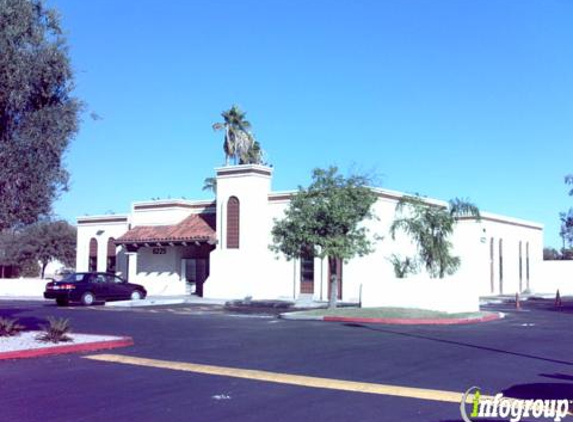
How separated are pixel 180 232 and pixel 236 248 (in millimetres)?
4422

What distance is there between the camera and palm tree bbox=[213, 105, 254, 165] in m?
54.6

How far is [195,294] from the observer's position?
42.6 meters

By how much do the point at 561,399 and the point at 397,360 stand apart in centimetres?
425

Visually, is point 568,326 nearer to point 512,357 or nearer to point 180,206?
point 512,357

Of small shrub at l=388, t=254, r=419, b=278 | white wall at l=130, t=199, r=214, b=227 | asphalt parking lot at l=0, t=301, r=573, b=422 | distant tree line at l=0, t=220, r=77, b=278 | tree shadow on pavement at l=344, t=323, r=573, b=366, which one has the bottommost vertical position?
asphalt parking lot at l=0, t=301, r=573, b=422

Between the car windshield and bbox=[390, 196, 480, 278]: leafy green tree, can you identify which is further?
the car windshield

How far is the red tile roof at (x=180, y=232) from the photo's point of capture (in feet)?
131

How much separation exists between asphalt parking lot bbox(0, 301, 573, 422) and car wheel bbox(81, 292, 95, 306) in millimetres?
14045

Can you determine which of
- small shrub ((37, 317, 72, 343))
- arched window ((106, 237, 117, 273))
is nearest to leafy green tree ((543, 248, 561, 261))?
arched window ((106, 237, 117, 273))

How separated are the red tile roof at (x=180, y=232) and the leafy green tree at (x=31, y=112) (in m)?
23.5

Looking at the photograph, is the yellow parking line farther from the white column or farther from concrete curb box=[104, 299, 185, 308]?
the white column

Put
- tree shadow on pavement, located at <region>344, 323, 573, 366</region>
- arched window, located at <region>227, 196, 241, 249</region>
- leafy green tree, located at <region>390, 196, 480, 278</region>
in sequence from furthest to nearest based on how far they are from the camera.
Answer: arched window, located at <region>227, 196, 241, 249</region> < leafy green tree, located at <region>390, 196, 480, 278</region> < tree shadow on pavement, located at <region>344, 323, 573, 366</region>

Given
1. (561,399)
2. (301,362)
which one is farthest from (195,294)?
(561,399)

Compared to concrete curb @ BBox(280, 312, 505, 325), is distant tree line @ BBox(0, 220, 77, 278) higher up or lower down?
higher up
